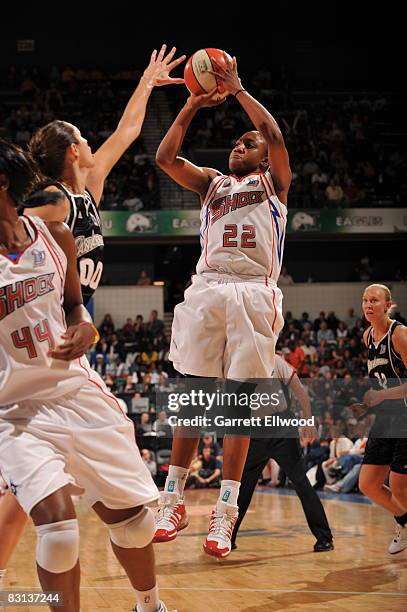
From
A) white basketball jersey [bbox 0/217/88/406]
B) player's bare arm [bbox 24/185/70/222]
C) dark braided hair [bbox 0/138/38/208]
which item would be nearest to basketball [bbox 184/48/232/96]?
player's bare arm [bbox 24/185/70/222]

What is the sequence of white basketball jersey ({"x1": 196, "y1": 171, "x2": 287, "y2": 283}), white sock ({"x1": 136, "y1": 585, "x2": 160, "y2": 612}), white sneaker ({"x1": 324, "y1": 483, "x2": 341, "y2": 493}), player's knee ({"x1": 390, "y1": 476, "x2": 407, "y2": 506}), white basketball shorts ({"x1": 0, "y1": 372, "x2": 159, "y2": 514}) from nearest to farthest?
white basketball shorts ({"x1": 0, "y1": 372, "x2": 159, "y2": 514})
white sock ({"x1": 136, "y1": 585, "x2": 160, "y2": 612})
white basketball jersey ({"x1": 196, "y1": 171, "x2": 287, "y2": 283})
player's knee ({"x1": 390, "y1": 476, "x2": 407, "y2": 506})
white sneaker ({"x1": 324, "y1": 483, "x2": 341, "y2": 493})

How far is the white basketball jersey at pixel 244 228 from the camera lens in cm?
497

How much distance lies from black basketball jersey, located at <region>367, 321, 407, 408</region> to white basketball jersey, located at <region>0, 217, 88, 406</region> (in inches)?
161

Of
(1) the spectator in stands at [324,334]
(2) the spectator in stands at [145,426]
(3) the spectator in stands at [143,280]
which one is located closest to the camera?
(2) the spectator in stands at [145,426]

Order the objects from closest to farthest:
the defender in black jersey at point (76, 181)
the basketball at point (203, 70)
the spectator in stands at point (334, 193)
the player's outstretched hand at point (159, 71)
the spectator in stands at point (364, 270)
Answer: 1. the defender in black jersey at point (76, 181)
2. the basketball at point (203, 70)
3. the player's outstretched hand at point (159, 71)
4. the spectator in stands at point (334, 193)
5. the spectator in stands at point (364, 270)

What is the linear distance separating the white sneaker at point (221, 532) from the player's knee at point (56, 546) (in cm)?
166

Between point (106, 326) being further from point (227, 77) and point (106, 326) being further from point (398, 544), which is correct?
point (227, 77)

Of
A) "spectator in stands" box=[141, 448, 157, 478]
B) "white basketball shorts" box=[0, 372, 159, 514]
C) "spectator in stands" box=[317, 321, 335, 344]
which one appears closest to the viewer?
"white basketball shorts" box=[0, 372, 159, 514]

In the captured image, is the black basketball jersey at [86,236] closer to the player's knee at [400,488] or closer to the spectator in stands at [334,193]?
the player's knee at [400,488]

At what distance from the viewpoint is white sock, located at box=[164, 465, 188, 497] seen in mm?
4984

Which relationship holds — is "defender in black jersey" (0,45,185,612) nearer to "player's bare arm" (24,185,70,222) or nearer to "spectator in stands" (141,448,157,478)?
"player's bare arm" (24,185,70,222)

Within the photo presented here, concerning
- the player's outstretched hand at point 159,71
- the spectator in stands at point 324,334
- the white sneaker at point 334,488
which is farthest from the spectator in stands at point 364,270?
the player's outstretched hand at point 159,71

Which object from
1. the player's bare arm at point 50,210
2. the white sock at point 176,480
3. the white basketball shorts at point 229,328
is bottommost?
the white sock at point 176,480

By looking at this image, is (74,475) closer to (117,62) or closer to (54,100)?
(54,100)
